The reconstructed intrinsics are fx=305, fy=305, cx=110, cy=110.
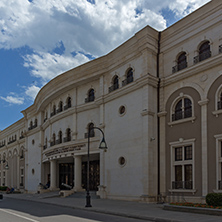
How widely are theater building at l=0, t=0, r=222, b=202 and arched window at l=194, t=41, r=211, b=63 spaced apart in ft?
0.24

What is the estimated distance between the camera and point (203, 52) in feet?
74.1

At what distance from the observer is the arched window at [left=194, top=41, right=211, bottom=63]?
2203 centimetres

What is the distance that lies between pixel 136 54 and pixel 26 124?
97.9ft

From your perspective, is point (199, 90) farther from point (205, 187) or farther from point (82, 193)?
point (82, 193)

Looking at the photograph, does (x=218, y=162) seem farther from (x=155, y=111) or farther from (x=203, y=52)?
(x=203, y=52)

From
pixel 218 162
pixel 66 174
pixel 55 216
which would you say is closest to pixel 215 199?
pixel 218 162

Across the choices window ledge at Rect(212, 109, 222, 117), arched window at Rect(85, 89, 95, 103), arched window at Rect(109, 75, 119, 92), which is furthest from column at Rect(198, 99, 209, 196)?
arched window at Rect(85, 89, 95, 103)

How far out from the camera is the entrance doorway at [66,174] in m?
39.2

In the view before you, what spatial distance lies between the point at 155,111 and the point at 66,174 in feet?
64.3

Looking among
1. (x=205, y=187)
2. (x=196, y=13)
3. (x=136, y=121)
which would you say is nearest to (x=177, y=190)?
(x=205, y=187)

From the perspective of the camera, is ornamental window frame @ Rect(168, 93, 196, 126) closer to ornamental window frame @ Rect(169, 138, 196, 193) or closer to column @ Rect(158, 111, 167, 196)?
column @ Rect(158, 111, 167, 196)

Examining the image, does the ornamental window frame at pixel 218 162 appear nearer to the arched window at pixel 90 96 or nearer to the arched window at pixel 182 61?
the arched window at pixel 182 61

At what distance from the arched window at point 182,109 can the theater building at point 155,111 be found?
8 centimetres

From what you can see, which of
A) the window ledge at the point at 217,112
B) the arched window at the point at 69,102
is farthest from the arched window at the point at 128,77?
the arched window at the point at 69,102
